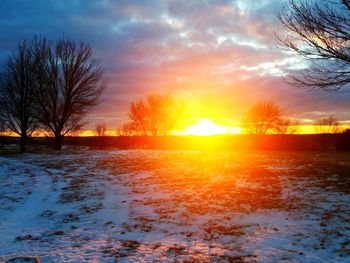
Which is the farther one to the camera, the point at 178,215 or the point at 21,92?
the point at 21,92

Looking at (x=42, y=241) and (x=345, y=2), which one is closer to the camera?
(x=42, y=241)

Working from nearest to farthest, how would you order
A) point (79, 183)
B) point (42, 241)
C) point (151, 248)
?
point (151, 248)
point (42, 241)
point (79, 183)

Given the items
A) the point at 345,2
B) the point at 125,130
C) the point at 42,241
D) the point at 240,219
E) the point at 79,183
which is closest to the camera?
the point at 42,241

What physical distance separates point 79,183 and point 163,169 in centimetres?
468

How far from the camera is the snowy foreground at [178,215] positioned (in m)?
7.23

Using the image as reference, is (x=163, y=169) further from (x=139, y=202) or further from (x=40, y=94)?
(x=40, y=94)

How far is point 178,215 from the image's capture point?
994 centimetres

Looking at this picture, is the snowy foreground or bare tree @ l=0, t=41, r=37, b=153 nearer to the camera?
the snowy foreground

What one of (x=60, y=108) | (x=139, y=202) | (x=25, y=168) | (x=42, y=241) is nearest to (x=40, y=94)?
(x=60, y=108)

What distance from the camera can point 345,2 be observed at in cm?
1295

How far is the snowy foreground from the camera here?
23.7 ft

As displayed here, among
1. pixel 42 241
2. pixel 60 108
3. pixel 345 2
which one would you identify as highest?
pixel 345 2

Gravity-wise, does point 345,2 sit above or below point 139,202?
above

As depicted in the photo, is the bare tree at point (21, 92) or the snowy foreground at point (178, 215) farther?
the bare tree at point (21, 92)
